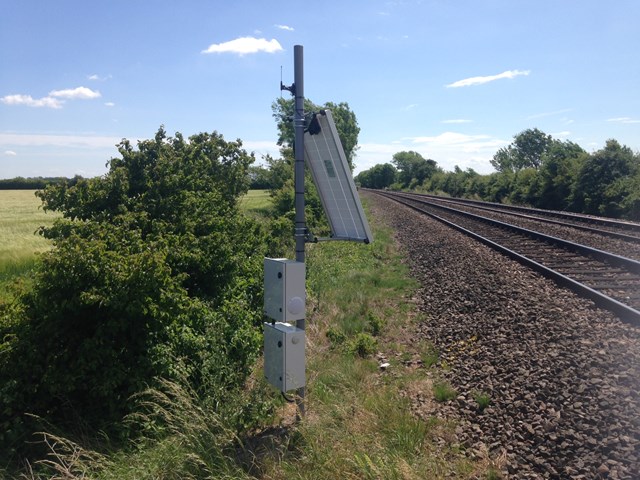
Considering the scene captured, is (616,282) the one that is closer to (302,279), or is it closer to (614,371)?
(614,371)

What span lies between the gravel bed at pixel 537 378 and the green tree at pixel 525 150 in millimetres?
110140

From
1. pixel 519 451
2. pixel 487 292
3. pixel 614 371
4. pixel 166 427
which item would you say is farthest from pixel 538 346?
pixel 166 427

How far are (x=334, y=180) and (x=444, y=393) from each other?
8.08 ft

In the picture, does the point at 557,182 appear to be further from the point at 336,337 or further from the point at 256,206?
the point at 336,337

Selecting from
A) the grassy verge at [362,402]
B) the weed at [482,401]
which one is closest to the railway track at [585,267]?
the grassy verge at [362,402]

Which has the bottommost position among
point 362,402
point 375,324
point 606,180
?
point 362,402

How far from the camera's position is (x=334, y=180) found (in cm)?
476

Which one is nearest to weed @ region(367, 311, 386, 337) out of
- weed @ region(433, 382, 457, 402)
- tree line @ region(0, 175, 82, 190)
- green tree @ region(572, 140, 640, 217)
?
weed @ region(433, 382, 457, 402)

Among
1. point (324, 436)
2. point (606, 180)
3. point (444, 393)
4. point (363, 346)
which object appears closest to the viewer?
point (324, 436)

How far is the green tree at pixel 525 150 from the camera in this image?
361 ft

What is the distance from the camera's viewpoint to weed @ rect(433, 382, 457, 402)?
16.6ft

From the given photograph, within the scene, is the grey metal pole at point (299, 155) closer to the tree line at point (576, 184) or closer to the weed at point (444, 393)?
the weed at point (444, 393)

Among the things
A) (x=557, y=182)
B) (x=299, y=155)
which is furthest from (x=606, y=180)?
(x=299, y=155)

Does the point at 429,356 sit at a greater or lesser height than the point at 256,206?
lesser
